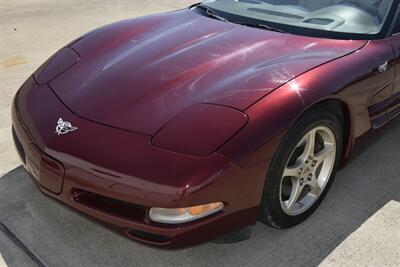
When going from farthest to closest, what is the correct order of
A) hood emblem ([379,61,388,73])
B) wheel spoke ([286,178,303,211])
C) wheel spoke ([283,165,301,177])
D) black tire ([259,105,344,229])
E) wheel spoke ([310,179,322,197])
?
hood emblem ([379,61,388,73]), wheel spoke ([310,179,322,197]), wheel spoke ([286,178,303,211]), wheel spoke ([283,165,301,177]), black tire ([259,105,344,229])

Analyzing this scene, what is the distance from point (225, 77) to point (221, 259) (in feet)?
3.13

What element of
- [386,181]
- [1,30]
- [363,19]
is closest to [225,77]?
[363,19]

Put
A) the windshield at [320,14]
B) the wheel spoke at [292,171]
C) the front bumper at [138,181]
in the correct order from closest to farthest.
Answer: the front bumper at [138,181], the wheel spoke at [292,171], the windshield at [320,14]

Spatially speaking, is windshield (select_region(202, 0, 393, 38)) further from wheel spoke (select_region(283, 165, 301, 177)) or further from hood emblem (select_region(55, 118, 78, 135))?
hood emblem (select_region(55, 118, 78, 135))

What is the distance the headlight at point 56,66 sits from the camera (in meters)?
2.80

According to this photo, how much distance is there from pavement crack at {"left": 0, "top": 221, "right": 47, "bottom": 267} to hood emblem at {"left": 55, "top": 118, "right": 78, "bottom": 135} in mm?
687

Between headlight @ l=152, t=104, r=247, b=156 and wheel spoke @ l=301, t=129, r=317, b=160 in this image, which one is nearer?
headlight @ l=152, t=104, r=247, b=156

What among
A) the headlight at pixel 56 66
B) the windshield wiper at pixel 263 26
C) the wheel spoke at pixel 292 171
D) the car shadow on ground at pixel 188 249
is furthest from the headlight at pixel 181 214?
the windshield wiper at pixel 263 26

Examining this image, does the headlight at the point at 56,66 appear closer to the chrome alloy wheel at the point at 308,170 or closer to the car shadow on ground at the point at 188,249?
the car shadow on ground at the point at 188,249

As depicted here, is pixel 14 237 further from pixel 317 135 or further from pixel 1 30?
pixel 1 30

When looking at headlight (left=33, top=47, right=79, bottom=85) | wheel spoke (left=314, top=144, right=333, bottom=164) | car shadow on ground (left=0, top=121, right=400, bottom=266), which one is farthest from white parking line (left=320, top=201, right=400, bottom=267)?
headlight (left=33, top=47, right=79, bottom=85)

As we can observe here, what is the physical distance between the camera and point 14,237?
2570 mm

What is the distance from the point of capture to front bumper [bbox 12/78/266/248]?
6.45 feet

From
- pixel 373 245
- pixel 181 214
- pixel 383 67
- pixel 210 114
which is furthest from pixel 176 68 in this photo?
pixel 373 245
